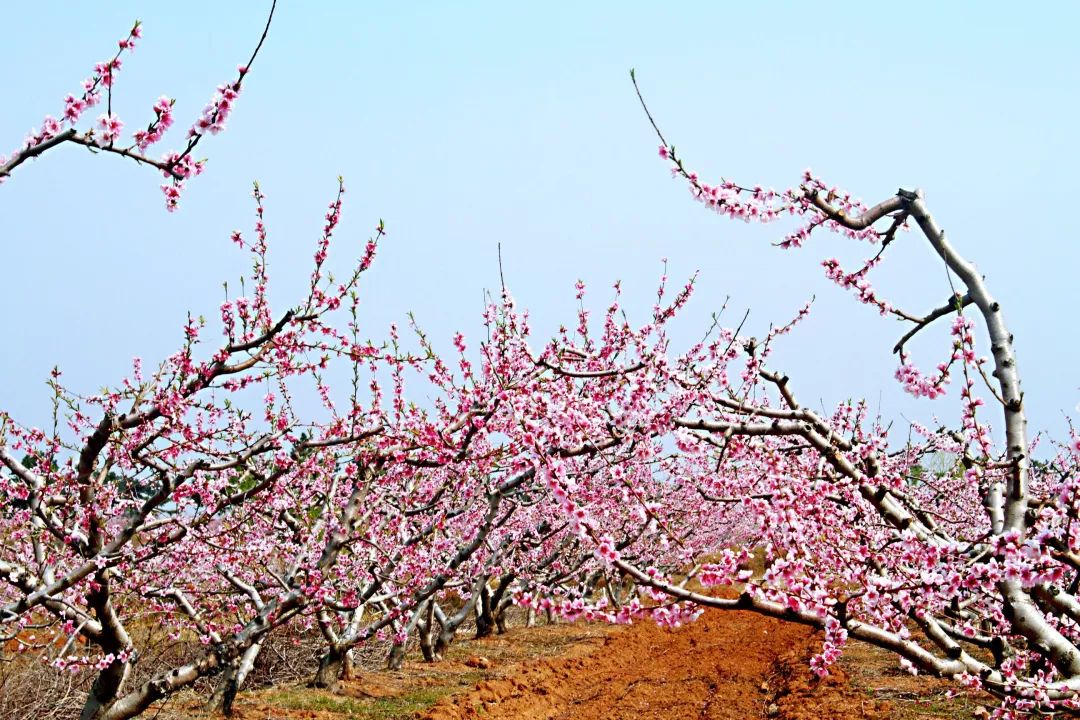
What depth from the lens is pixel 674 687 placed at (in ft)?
43.7

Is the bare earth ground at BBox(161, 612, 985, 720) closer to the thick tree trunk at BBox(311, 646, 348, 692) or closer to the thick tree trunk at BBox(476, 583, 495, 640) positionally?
the thick tree trunk at BBox(311, 646, 348, 692)

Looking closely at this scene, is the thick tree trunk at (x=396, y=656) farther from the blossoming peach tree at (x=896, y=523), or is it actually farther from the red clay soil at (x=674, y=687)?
the blossoming peach tree at (x=896, y=523)

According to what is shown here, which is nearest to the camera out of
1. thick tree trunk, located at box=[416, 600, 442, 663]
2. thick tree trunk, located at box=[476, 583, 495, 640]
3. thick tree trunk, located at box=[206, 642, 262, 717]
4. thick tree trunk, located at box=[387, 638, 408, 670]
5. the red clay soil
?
thick tree trunk, located at box=[206, 642, 262, 717]

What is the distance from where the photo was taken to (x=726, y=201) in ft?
15.3

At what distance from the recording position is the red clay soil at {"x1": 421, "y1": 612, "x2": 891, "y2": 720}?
420 inches

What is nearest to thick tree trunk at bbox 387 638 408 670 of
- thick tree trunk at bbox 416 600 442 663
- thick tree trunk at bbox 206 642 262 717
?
thick tree trunk at bbox 416 600 442 663

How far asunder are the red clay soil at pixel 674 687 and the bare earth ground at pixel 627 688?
0.09 ft

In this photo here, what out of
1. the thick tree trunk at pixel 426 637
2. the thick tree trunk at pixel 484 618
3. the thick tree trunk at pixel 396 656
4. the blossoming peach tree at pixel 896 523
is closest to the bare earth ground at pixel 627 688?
the thick tree trunk at pixel 396 656

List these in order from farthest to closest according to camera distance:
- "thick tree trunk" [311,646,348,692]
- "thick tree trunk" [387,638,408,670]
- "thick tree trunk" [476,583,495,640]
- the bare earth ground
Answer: "thick tree trunk" [476,583,495,640] → "thick tree trunk" [387,638,408,670] → "thick tree trunk" [311,646,348,692] → the bare earth ground

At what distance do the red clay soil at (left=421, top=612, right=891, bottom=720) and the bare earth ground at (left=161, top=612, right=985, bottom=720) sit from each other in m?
0.03

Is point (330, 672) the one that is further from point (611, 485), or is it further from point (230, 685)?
point (611, 485)

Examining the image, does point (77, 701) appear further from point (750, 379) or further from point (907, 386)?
point (907, 386)

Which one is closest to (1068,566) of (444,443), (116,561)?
(444,443)

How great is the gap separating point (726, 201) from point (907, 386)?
163 cm
